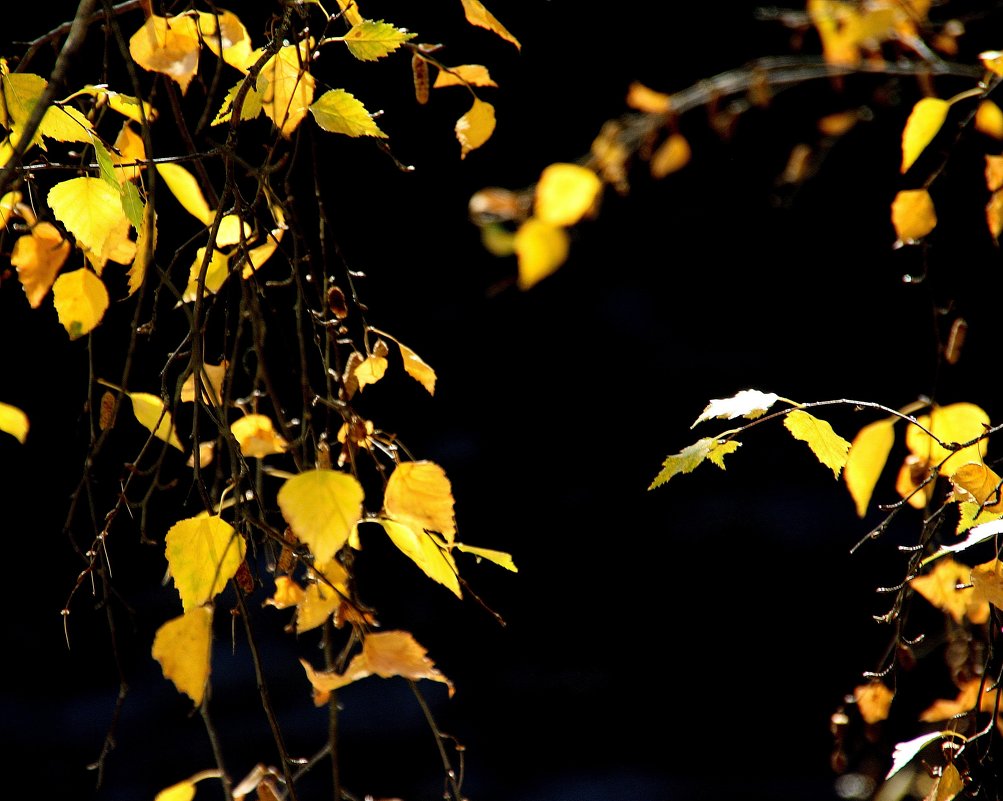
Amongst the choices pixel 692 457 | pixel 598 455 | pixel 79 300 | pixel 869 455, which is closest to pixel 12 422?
pixel 79 300

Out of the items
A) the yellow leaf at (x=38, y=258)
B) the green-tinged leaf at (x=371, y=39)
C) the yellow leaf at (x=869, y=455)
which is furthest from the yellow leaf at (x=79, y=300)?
the yellow leaf at (x=869, y=455)

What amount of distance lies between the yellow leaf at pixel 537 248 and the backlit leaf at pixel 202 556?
0.25 metres

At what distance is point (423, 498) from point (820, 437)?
30 centimetres

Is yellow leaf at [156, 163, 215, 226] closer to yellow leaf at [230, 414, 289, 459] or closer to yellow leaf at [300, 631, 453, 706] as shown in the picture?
yellow leaf at [230, 414, 289, 459]

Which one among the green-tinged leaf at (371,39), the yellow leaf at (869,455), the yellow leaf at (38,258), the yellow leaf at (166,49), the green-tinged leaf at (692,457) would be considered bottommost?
the yellow leaf at (869,455)

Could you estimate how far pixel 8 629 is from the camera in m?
1.74

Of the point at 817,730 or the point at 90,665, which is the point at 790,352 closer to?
the point at 817,730

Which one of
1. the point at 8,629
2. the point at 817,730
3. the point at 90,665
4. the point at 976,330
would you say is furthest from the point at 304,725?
the point at 976,330

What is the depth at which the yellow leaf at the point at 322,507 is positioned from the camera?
0.52m

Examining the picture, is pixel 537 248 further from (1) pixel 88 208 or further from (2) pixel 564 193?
(1) pixel 88 208

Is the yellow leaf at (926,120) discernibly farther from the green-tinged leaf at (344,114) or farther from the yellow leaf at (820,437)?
the green-tinged leaf at (344,114)

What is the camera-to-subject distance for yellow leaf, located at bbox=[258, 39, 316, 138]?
66 cm

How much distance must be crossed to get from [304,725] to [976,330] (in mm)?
1236

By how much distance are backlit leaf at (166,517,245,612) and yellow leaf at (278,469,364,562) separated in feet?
0.27
